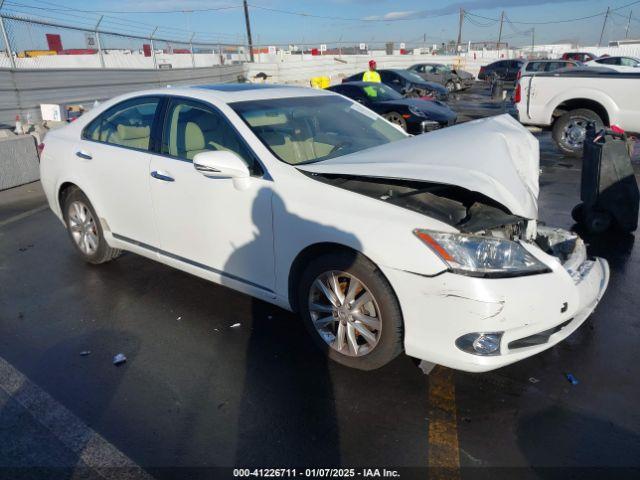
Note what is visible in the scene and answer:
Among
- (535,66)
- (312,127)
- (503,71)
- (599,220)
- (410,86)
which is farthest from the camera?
(503,71)

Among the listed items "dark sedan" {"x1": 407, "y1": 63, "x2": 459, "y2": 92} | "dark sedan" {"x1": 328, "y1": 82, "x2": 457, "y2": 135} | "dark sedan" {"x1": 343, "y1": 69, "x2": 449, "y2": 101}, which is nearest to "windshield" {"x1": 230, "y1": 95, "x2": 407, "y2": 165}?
"dark sedan" {"x1": 328, "y1": 82, "x2": 457, "y2": 135}

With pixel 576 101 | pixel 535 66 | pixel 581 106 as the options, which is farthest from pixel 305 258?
pixel 535 66

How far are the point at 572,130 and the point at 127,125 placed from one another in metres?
8.26

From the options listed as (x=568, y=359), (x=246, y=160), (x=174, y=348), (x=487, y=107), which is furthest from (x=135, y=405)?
(x=487, y=107)

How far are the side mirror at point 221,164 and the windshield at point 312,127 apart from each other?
0.89ft

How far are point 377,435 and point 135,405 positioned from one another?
1375mm

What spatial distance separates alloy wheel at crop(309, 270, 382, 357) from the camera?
2938 mm

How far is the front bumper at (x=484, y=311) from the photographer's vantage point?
101 inches

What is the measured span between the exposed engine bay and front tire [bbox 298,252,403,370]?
0.46 metres

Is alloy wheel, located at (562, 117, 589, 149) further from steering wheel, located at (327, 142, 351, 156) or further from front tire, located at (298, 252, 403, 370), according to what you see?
front tire, located at (298, 252, 403, 370)

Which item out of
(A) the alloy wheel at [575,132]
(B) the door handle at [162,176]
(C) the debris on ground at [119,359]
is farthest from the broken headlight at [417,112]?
(C) the debris on ground at [119,359]

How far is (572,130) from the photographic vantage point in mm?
9500

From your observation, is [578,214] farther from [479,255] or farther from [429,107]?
[429,107]

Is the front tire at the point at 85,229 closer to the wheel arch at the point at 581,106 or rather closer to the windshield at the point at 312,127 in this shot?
the windshield at the point at 312,127
